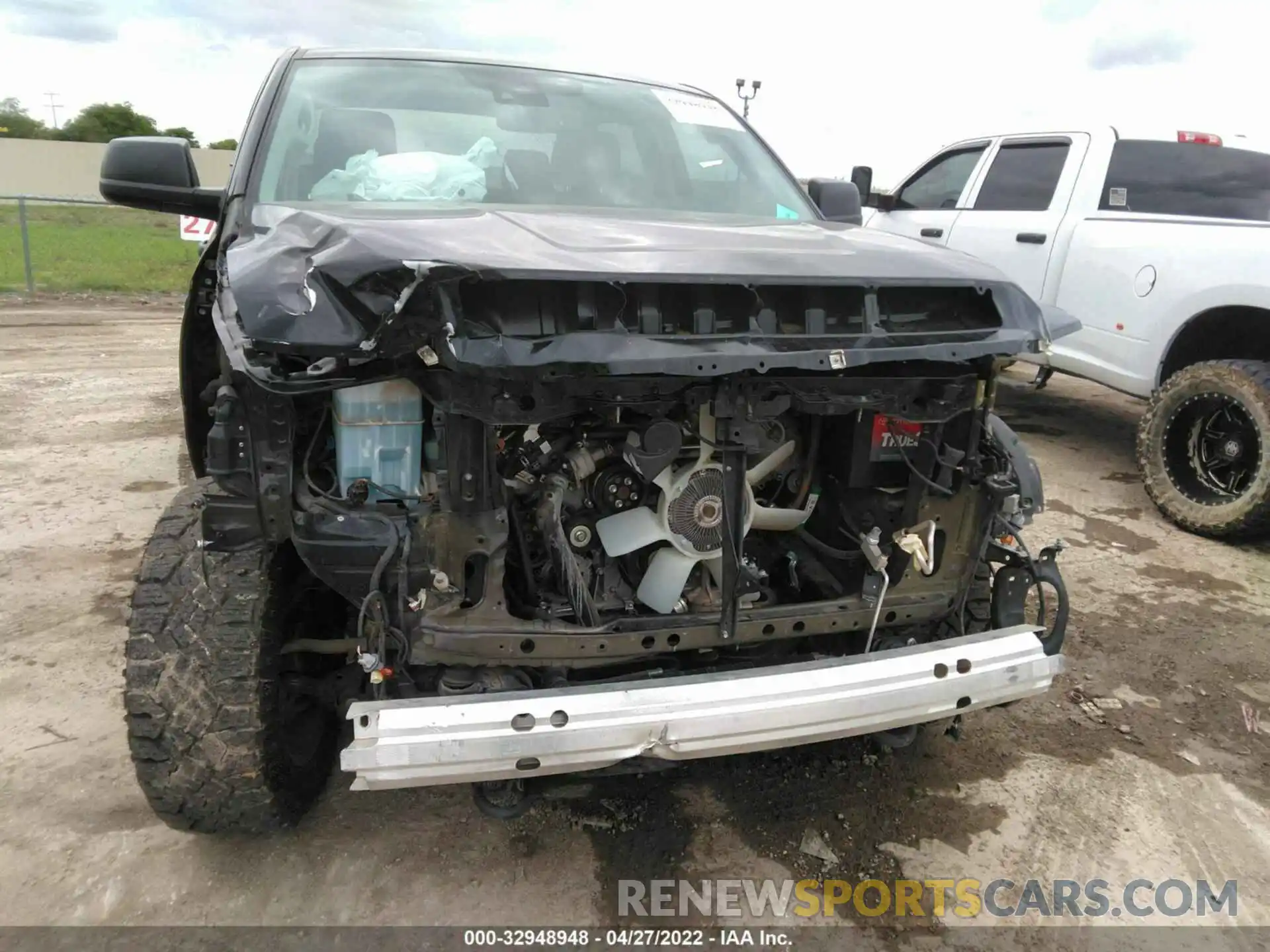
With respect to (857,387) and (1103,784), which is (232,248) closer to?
(857,387)

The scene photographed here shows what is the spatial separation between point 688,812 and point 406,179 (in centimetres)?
207

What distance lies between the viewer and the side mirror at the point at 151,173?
291 cm

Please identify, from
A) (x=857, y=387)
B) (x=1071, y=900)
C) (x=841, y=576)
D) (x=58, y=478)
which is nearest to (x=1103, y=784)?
(x=1071, y=900)

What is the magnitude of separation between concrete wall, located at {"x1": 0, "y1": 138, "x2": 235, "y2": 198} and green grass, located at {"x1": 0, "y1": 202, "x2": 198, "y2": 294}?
5590mm

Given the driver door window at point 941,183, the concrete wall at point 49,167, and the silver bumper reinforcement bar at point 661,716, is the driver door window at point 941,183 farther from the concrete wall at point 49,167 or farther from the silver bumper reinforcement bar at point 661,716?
the concrete wall at point 49,167

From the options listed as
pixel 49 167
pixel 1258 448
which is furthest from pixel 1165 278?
pixel 49 167

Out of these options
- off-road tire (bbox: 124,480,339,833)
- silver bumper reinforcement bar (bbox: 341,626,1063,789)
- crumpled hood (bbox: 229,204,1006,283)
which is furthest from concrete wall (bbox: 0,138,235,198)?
silver bumper reinforcement bar (bbox: 341,626,1063,789)

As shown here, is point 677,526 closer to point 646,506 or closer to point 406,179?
point 646,506

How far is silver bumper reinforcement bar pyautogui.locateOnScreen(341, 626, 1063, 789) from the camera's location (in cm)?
184

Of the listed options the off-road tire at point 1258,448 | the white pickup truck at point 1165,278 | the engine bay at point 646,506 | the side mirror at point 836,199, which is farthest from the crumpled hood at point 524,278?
the off-road tire at point 1258,448

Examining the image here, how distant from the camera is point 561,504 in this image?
2141mm

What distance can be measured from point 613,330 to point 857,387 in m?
0.62

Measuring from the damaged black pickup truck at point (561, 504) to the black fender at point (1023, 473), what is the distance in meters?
0.02

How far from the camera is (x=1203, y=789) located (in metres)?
2.72
